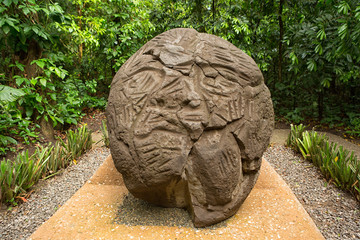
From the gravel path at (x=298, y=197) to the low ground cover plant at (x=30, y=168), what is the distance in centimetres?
10

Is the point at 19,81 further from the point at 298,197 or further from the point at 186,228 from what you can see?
the point at 298,197

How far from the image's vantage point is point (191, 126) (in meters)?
1.76

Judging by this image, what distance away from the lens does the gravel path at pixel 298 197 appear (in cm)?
222

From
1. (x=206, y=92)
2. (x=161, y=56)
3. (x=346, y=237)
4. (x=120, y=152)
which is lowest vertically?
(x=346, y=237)

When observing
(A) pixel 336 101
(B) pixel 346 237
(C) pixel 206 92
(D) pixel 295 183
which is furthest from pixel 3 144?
(A) pixel 336 101

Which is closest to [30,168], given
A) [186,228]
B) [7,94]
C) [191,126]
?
[7,94]

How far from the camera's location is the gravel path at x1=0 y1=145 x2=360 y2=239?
222 centimetres

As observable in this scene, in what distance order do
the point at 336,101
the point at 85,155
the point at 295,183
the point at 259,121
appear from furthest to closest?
the point at 336,101 < the point at 85,155 < the point at 295,183 < the point at 259,121

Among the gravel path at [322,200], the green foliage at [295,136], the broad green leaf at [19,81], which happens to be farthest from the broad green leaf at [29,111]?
the green foliage at [295,136]

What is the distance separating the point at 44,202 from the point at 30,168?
14.8 inches

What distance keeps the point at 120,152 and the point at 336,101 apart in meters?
5.80

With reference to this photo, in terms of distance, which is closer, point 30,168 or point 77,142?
point 30,168

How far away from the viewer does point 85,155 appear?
3.70 metres

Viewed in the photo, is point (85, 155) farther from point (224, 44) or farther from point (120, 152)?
point (224, 44)
